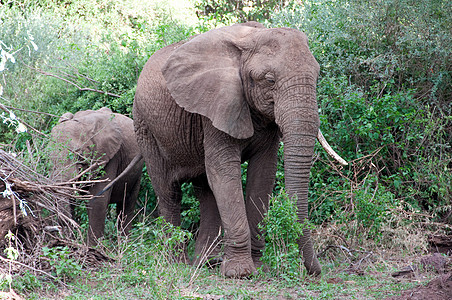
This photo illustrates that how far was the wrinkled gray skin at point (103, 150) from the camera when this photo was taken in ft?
26.7

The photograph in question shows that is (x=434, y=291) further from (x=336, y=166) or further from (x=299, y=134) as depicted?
(x=336, y=166)

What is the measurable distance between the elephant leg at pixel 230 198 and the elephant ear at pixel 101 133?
2409mm

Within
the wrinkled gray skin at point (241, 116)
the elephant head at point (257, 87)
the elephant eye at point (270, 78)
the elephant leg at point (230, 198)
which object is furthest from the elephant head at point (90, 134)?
the elephant eye at point (270, 78)

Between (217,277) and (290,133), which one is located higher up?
(290,133)

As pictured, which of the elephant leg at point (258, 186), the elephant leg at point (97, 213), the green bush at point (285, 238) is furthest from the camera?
the elephant leg at point (97, 213)

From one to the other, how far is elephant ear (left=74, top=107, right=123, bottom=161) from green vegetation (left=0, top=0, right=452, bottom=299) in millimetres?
696

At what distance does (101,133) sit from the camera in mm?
8602

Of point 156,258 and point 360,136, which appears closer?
point 156,258

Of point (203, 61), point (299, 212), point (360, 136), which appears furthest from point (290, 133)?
point (360, 136)

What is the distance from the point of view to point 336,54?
9.66 metres

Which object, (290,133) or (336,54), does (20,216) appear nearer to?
(290,133)

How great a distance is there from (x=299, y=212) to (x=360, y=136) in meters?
3.00

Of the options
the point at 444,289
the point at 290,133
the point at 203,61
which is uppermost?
the point at 203,61

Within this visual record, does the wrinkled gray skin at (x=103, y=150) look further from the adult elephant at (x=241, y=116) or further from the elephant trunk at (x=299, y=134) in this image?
the elephant trunk at (x=299, y=134)
